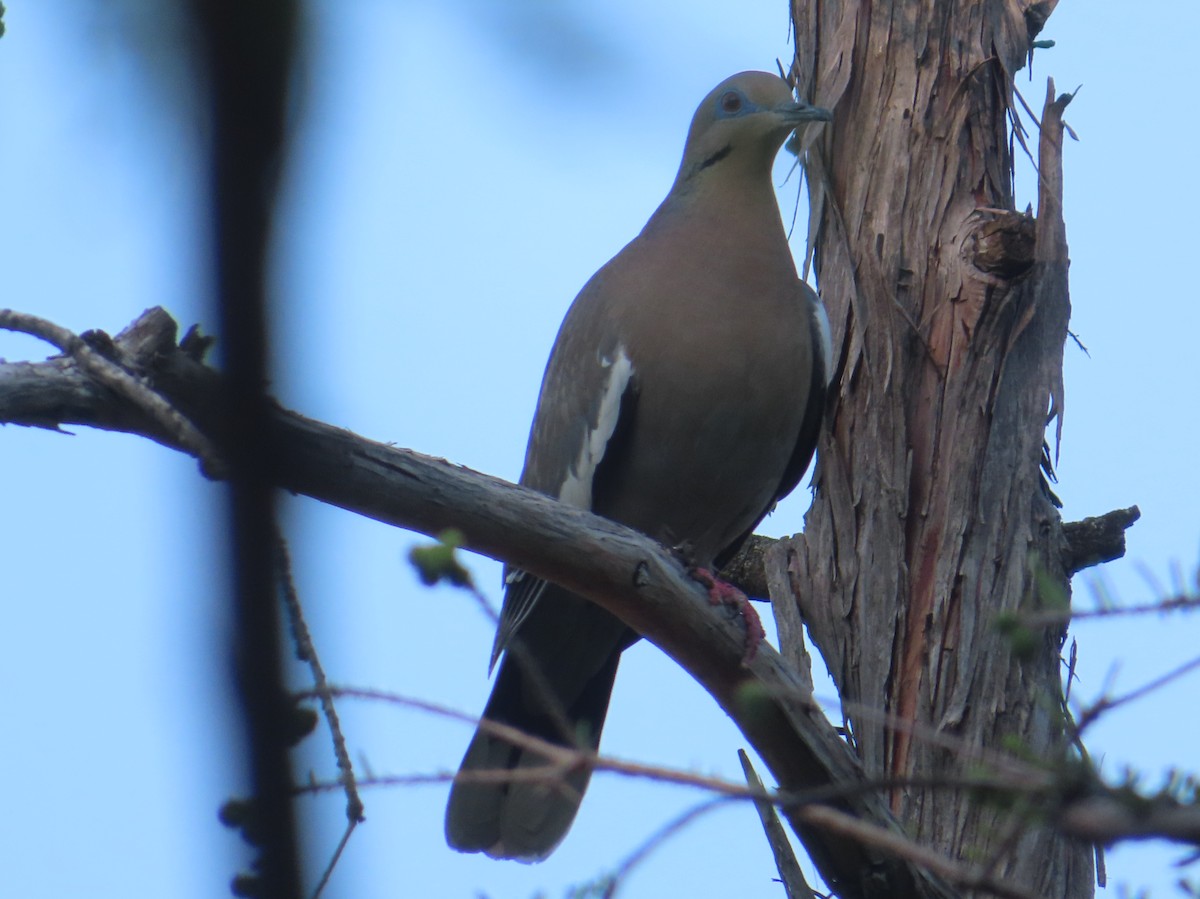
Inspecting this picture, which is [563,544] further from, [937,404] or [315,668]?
[937,404]

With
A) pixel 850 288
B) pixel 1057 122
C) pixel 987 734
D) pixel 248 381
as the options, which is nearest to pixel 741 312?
pixel 850 288

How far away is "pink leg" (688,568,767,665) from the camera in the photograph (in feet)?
9.18

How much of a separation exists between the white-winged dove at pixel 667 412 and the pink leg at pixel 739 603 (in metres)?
0.76

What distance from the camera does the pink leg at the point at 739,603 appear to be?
9.18 feet

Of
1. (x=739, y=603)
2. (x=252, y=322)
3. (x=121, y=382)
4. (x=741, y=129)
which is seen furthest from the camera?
(x=741, y=129)

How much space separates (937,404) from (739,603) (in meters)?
1.03

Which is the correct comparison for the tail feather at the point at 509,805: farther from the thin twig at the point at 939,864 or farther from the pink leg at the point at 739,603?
the thin twig at the point at 939,864

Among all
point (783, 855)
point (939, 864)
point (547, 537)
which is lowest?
point (939, 864)

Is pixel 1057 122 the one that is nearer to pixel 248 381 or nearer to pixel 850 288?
pixel 850 288

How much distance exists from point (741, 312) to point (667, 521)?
0.65 m

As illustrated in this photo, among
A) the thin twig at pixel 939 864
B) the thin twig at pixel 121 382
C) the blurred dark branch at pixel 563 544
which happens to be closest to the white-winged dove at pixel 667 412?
the blurred dark branch at pixel 563 544

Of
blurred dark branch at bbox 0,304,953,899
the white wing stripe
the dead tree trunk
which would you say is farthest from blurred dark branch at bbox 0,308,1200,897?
the white wing stripe

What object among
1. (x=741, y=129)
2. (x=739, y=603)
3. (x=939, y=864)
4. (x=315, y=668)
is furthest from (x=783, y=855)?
(x=741, y=129)

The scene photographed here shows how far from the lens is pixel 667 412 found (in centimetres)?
381
